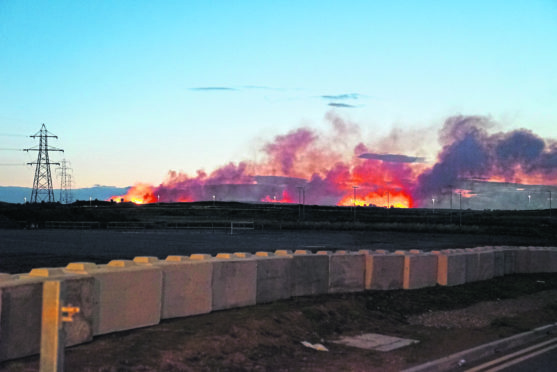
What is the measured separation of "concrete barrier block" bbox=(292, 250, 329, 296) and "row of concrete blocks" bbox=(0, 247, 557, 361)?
0.02 metres

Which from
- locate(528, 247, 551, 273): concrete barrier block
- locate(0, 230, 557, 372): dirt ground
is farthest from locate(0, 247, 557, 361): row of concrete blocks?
locate(528, 247, 551, 273): concrete barrier block

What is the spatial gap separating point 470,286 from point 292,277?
7.81m

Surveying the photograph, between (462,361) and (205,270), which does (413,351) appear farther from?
(205,270)

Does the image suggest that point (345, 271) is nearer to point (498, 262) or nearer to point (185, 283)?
point (185, 283)

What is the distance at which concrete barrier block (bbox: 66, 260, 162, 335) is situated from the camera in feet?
27.6

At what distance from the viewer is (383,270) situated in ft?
50.9

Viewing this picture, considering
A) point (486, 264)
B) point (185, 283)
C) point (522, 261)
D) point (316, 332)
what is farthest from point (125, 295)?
point (522, 261)

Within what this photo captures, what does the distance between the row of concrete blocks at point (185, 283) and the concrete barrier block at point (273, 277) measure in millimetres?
19

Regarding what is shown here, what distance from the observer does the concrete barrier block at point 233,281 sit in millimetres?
10750

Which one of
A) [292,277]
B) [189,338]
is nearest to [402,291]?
[292,277]

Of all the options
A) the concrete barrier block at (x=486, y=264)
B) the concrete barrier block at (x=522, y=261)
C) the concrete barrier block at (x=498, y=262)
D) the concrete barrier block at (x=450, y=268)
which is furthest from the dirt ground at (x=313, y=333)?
the concrete barrier block at (x=522, y=261)

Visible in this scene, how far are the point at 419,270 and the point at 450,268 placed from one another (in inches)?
60.7

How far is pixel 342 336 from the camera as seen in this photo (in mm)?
10875

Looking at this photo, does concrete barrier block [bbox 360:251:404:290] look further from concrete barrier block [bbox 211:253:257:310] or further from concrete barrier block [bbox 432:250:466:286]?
concrete barrier block [bbox 211:253:257:310]
